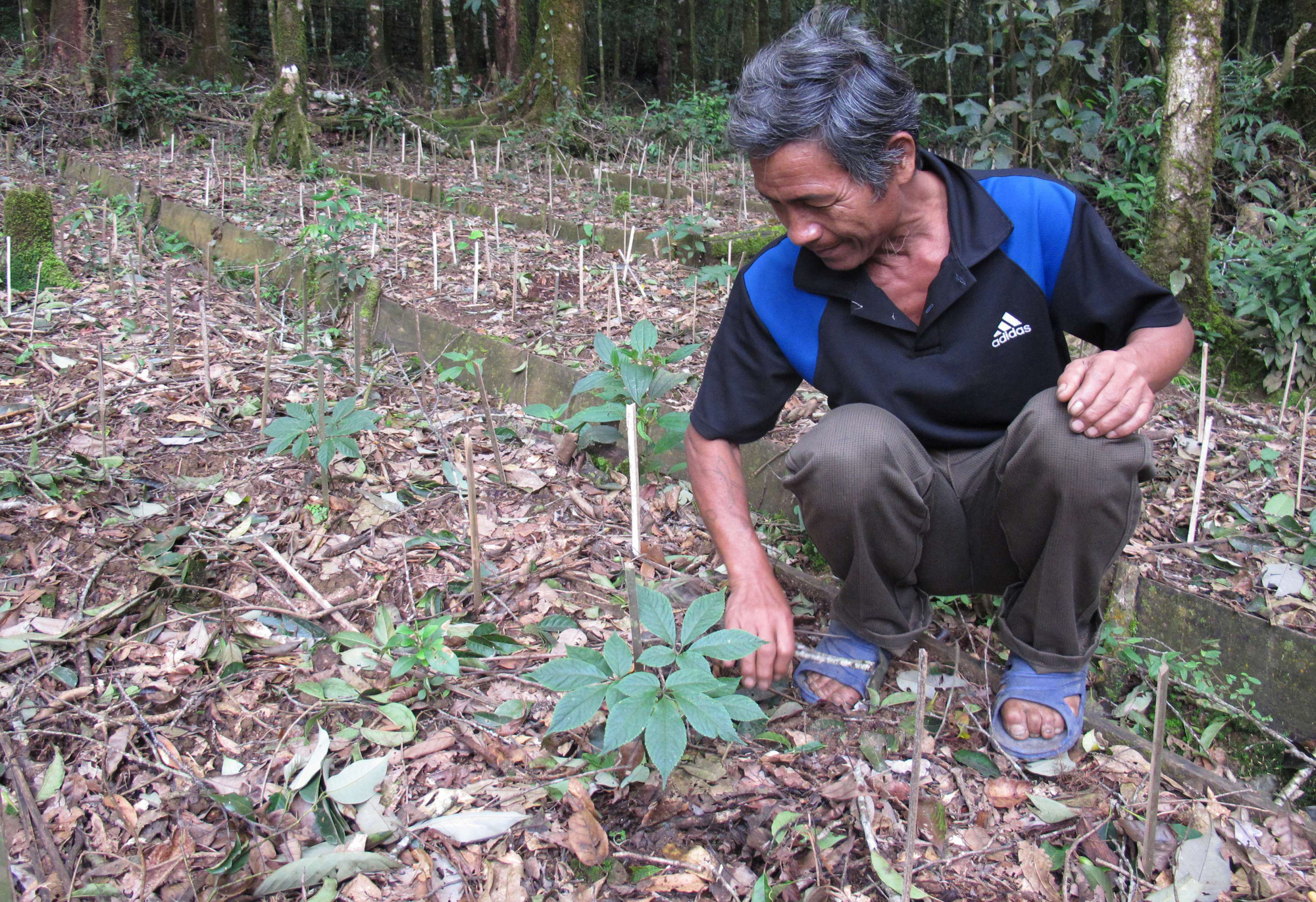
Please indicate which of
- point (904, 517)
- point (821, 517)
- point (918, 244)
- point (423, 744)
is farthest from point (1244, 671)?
point (423, 744)

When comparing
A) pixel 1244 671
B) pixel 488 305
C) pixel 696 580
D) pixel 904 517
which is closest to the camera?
pixel 904 517

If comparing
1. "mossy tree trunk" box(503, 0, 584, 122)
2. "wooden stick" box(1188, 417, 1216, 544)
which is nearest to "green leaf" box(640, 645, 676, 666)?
"wooden stick" box(1188, 417, 1216, 544)

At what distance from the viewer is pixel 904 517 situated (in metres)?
1.76

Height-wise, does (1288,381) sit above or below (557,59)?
below

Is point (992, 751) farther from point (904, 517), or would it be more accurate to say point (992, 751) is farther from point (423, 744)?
point (423, 744)

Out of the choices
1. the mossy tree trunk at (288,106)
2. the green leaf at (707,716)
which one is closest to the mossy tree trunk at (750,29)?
the mossy tree trunk at (288,106)

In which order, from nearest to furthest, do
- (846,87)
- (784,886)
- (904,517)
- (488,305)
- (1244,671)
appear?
(784,886)
(846,87)
(904,517)
(1244,671)
(488,305)

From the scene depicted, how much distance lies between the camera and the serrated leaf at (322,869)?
1403 millimetres

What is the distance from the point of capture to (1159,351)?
1641 mm

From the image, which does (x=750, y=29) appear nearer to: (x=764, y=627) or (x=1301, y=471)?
(x=1301, y=471)

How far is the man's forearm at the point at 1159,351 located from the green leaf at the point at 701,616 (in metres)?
0.89

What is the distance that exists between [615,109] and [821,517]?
34.3 ft

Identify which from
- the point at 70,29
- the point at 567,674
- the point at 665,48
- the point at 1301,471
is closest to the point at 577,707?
the point at 567,674

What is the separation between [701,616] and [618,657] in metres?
0.16
